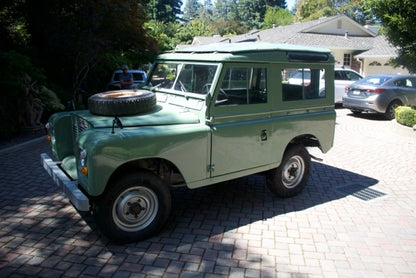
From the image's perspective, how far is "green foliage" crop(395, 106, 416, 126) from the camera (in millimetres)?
11129

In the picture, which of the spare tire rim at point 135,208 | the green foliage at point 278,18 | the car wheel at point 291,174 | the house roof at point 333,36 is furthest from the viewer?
the green foliage at point 278,18

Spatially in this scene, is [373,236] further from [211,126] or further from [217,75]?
[217,75]

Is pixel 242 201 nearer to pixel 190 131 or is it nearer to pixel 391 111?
pixel 190 131

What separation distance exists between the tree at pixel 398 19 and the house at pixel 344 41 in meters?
12.0

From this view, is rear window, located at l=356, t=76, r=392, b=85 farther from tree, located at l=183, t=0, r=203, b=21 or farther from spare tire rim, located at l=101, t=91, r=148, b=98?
tree, located at l=183, t=0, r=203, b=21

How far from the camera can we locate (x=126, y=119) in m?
4.16

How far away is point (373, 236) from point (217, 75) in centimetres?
278

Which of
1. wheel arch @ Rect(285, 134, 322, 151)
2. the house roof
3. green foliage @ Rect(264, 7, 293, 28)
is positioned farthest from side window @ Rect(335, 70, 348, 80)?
green foliage @ Rect(264, 7, 293, 28)

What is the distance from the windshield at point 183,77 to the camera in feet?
15.0

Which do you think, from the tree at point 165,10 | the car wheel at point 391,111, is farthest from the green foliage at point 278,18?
the car wheel at point 391,111

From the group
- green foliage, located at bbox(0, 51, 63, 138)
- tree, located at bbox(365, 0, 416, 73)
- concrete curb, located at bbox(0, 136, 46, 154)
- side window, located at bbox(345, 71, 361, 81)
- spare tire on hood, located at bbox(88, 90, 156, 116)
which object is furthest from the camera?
side window, located at bbox(345, 71, 361, 81)

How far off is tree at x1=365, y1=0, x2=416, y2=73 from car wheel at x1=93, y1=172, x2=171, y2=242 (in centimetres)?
1207

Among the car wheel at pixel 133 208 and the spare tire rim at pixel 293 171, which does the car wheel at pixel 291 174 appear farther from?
the car wheel at pixel 133 208

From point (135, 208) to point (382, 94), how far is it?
36.6 ft
